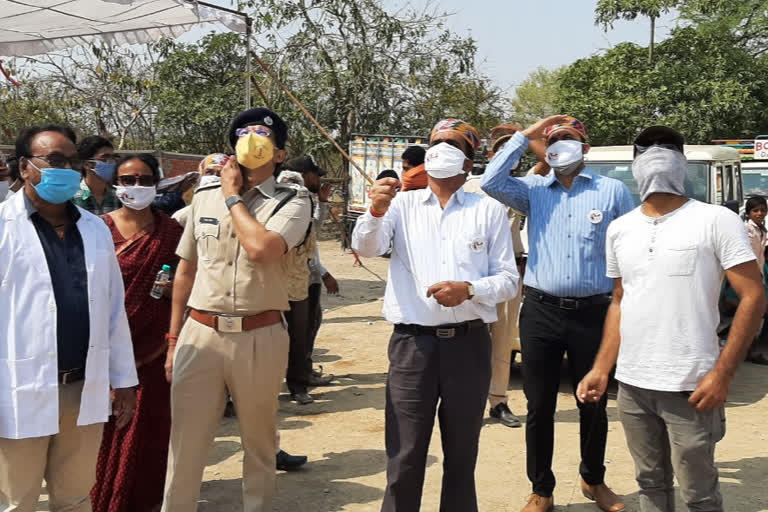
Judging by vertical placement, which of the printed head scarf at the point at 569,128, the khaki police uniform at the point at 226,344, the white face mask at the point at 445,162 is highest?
the printed head scarf at the point at 569,128

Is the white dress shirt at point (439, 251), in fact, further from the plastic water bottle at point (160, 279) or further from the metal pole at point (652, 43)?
the metal pole at point (652, 43)

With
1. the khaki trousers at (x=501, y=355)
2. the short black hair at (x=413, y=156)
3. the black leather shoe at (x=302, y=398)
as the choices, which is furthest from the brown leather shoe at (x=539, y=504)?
the black leather shoe at (x=302, y=398)

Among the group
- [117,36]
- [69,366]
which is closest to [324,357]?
[117,36]

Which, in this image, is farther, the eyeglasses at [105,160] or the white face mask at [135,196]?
the eyeglasses at [105,160]

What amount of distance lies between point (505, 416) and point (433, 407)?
8.01 feet

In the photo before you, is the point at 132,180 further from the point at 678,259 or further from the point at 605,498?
the point at 605,498

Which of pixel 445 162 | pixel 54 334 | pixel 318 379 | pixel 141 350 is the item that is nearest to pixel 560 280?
pixel 445 162

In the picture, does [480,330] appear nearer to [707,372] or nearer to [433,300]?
[433,300]

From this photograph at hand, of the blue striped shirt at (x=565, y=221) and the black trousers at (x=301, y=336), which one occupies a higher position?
the blue striped shirt at (x=565, y=221)

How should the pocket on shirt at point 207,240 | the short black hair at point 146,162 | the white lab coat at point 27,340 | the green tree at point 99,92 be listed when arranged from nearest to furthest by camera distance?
the white lab coat at point 27,340 → the pocket on shirt at point 207,240 → the short black hair at point 146,162 → the green tree at point 99,92

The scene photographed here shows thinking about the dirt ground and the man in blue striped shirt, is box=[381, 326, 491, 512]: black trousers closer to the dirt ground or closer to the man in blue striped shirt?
the man in blue striped shirt

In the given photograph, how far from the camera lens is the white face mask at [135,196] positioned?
12.5 ft

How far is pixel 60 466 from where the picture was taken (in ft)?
9.22

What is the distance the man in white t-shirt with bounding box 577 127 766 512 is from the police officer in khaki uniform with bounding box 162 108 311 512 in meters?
1.47
